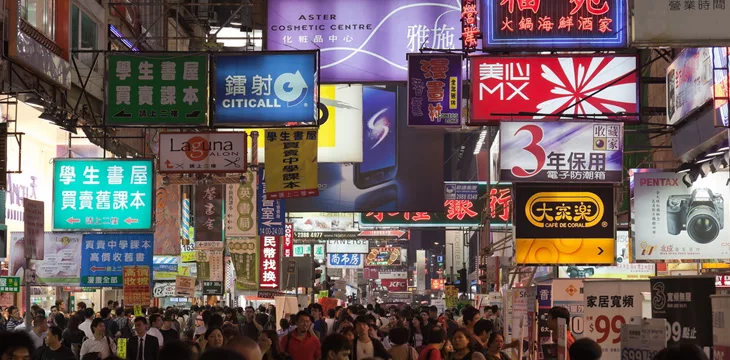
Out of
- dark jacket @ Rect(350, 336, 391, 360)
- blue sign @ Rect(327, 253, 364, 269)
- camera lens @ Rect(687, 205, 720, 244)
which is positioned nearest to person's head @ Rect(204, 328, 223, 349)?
dark jacket @ Rect(350, 336, 391, 360)

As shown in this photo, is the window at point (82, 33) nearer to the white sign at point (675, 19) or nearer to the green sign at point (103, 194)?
the green sign at point (103, 194)

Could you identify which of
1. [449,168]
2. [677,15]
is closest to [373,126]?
[677,15]

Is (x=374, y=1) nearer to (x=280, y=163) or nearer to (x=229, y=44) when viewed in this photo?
(x=280, y=163)

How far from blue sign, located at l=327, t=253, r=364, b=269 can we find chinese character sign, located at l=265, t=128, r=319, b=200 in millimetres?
38312

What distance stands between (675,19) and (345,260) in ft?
170

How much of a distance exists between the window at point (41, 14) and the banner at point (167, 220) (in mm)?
8665

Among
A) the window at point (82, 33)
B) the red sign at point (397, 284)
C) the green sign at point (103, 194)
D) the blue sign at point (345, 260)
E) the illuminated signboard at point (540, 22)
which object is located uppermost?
the window at point (82, 33)

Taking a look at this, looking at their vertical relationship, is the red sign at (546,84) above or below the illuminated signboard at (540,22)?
below

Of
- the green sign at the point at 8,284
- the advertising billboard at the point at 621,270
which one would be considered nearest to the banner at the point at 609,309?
the advertising billboard at the point at 621,270

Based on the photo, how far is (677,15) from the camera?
7867 mm

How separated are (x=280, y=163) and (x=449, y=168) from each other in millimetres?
42430

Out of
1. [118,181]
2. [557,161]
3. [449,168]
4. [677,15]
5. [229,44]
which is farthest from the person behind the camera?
[449,168]

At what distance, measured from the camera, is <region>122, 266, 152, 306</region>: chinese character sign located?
2264cm

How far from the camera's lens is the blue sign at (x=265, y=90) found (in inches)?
645
